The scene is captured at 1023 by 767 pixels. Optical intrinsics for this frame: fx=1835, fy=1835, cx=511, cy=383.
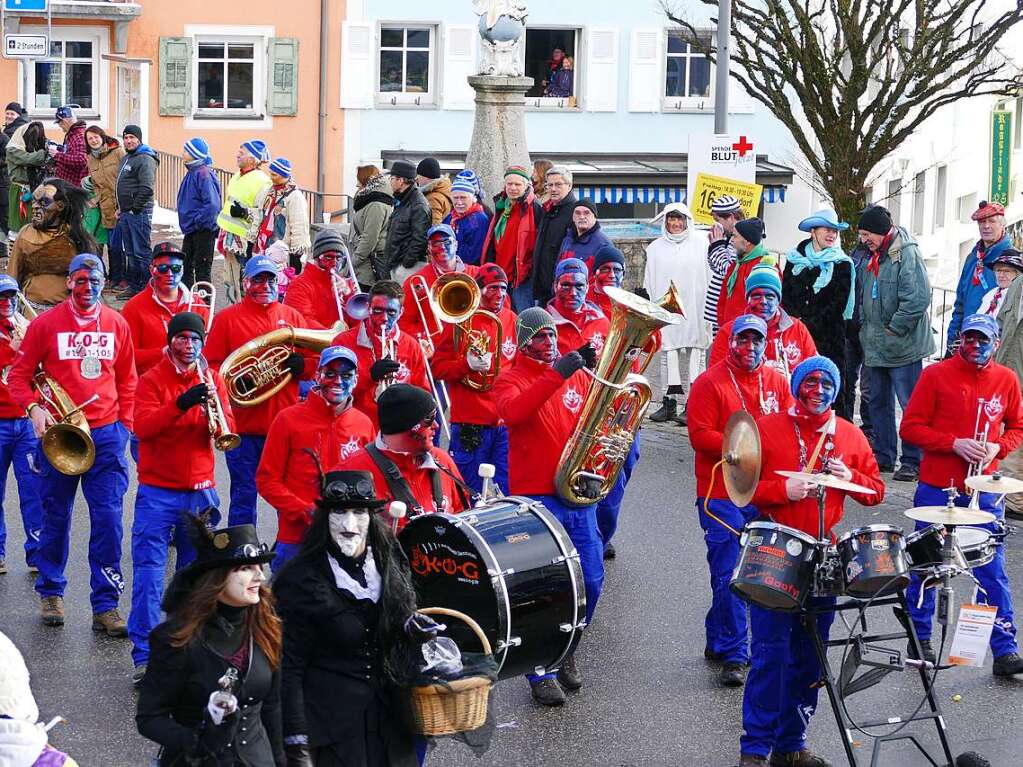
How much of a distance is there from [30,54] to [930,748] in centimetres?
1345

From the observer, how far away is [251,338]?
423 inches

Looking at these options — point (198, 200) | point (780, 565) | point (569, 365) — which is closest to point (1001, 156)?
point (198, 200)

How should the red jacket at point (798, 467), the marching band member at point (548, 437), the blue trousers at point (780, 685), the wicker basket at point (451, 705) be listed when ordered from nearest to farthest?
the wicker basket at point (451, 705), the blue trousers at point (780, 685), the red jacket at point (798, 467), the marching band member at point (548, 437)

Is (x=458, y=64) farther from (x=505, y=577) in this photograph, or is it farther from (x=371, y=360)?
(x=505, y=577)

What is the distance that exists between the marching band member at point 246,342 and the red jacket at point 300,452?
1851 millimetres

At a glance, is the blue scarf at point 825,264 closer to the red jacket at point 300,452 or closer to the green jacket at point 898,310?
the green jacket at point 898,310

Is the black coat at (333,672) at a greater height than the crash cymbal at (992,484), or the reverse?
the crash cymbal at (992,484)

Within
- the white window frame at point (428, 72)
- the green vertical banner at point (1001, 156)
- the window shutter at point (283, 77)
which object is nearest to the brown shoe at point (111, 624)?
the window shutter at point (283, 77)

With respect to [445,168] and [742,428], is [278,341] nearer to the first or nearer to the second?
[742,428]

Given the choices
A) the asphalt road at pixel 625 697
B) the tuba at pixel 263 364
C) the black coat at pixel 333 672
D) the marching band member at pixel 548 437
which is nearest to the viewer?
the black coat at pixel 333 672

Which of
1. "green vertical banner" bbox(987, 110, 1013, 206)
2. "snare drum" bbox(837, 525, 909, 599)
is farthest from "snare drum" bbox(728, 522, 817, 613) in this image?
"green vertical banner" bbox(987, 110, 1013, 206)

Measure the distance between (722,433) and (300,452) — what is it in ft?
7.18

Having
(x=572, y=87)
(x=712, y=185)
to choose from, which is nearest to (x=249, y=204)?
(x=712, y=185)

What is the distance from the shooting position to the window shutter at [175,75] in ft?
98.1
